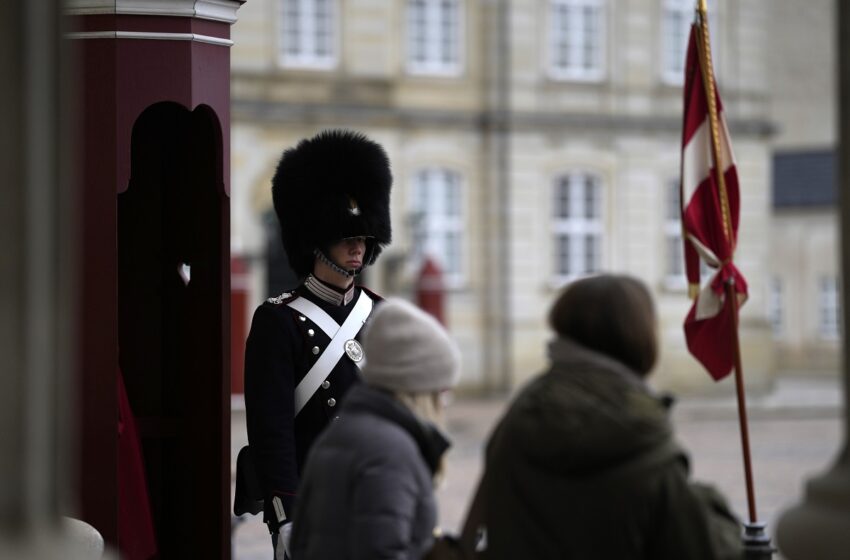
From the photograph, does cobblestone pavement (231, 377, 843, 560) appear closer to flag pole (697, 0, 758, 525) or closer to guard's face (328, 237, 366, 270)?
flag pole (697, 0, 758, 525)

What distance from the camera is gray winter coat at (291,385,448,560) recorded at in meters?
3.77

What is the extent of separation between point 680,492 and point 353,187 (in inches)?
89.7

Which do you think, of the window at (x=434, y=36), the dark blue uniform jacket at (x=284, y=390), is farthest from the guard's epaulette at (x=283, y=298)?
the window at (x=434, y=36)

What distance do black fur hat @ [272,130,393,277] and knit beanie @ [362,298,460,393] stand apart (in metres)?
1.61

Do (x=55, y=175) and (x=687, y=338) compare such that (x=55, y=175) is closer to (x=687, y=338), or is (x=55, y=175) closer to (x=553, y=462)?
(x=553, y=462)

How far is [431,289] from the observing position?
80.5 feet

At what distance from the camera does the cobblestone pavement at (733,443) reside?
14.5m

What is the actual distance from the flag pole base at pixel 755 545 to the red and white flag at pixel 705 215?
97 cm

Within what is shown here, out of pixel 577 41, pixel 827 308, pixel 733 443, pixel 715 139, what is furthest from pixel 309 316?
pixel 827 308

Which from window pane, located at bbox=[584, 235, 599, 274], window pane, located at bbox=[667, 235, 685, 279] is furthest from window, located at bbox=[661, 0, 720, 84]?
window pane, located at bbox=[584, 235, 599, 274]

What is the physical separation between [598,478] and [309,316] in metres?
1.91

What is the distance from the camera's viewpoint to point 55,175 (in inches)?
135

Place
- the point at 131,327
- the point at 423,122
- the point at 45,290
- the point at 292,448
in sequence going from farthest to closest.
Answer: the point at 423,122
the point at 131,327
the point at 292,448
the point at 45,290

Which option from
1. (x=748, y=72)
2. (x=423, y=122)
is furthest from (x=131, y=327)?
(x=748, y=72)
